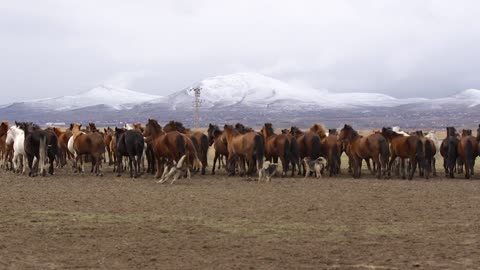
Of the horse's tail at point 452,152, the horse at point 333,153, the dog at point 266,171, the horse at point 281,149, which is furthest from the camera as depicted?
the horse at point 333,153

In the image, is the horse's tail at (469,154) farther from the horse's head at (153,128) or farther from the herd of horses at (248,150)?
the horse's head at (153,128)

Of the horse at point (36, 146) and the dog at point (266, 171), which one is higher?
the horse at point (36, 146)

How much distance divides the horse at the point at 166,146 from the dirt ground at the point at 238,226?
196 centimetres

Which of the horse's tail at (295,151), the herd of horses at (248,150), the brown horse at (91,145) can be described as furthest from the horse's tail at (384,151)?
the brown horse at (91,145)

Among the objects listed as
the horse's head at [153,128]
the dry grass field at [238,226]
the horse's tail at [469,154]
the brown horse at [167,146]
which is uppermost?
the horse's head at [153,128]

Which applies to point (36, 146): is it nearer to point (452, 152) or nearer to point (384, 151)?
point (384, 151)

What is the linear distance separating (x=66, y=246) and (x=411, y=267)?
515 cm

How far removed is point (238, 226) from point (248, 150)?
11.0 meters

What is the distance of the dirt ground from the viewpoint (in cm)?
984

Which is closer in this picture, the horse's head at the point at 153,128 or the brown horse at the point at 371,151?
the brown horse at the point at 371,151

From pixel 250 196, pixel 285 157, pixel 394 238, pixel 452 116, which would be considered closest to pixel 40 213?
pixel 250 196

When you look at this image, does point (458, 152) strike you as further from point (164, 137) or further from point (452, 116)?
point (452, 116)

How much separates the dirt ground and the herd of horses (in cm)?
284

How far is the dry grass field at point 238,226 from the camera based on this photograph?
9836mm
